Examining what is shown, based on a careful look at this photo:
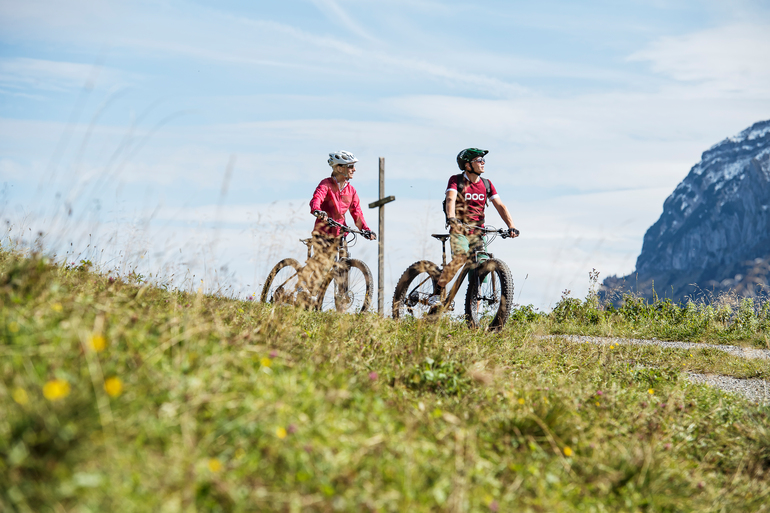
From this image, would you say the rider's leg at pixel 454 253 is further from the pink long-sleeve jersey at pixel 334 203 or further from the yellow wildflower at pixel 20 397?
the yellow wildflower at pixel 20 397

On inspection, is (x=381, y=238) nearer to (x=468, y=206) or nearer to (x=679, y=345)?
(x=468, y=206)

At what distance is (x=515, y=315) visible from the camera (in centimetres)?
1209

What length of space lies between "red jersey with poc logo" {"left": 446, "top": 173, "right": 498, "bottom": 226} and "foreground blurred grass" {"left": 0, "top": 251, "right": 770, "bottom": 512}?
311cm

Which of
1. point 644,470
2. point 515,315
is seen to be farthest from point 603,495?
point 515,315

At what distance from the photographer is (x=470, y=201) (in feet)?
27.1

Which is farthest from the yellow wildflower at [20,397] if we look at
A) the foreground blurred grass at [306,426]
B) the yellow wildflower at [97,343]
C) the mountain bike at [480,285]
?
the mountain bike at [480,285]

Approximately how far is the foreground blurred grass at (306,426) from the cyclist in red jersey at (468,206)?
8.64 feet

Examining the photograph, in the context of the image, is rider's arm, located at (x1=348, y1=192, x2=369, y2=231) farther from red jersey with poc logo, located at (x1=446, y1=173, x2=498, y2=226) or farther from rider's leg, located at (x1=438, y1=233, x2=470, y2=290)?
rider's leg, located at (x1=438, y1=233, x2=470, y2=290)

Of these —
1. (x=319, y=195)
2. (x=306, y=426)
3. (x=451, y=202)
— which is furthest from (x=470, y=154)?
(x=306, y=426)

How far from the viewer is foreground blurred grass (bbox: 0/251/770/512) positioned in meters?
2.22

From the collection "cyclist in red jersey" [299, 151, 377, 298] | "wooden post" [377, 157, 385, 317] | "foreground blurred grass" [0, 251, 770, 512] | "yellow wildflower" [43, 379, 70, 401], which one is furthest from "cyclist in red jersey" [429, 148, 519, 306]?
"yellow wildflower" [43, 379, 70, 401]

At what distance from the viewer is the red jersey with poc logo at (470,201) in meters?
8.20

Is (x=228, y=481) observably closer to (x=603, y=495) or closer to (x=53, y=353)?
(x=53, y=353)

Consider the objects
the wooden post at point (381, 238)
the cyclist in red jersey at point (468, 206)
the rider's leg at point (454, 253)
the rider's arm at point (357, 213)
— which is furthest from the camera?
the wooden post at point (381, 238)
